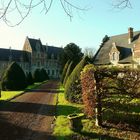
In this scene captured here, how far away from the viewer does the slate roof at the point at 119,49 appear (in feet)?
159

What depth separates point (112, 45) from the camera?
51656mm

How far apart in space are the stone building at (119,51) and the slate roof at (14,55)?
40591mm

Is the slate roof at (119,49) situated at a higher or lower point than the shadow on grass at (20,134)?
higher

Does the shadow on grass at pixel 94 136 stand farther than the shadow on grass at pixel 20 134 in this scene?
No

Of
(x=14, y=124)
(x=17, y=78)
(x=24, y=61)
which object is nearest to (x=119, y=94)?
(x=14, y=124)

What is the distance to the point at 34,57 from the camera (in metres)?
98.2

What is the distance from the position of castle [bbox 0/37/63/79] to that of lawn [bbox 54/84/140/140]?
74683 millimetres

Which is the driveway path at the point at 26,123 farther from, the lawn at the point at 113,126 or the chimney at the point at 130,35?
the chimney at the point at 130,35

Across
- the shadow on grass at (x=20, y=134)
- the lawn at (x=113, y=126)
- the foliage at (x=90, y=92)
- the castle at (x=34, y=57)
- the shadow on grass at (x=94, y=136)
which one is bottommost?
the shadow on grass at (x=20, y=134)

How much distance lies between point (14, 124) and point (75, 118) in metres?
3.49

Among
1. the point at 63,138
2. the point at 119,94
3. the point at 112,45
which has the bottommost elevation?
the point at 63,138

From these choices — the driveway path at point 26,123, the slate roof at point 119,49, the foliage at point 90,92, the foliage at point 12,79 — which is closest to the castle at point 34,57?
the slate roof at point 119,49

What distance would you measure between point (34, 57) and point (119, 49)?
5229cm

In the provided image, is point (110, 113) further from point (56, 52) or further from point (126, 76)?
point (56, 52)
